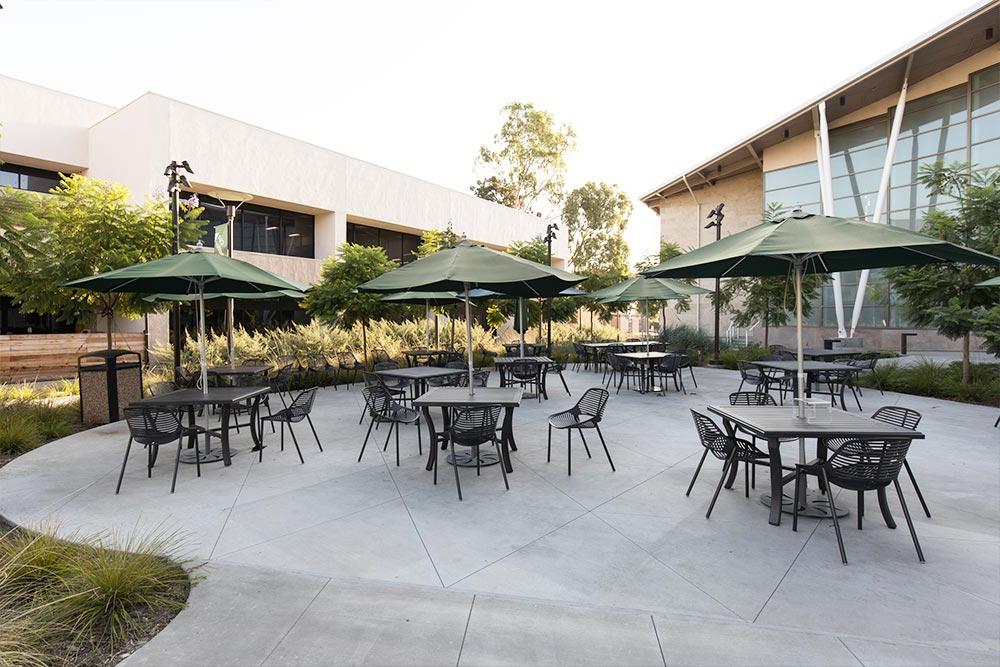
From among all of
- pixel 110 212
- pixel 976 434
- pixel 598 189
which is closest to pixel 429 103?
pixel 598 189

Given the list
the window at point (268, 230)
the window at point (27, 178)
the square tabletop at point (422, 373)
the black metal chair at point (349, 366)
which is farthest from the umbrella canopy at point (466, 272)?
the window at point (27, 178)

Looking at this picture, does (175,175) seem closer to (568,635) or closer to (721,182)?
(568,635)

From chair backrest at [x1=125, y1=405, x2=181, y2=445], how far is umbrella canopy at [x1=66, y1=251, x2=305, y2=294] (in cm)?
144

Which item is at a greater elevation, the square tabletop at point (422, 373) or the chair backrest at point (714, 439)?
the square tabletop at point (422, 373)

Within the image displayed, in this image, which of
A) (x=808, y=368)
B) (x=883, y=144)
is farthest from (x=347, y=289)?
Answer: (x=883, y=144)

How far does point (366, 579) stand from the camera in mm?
3365

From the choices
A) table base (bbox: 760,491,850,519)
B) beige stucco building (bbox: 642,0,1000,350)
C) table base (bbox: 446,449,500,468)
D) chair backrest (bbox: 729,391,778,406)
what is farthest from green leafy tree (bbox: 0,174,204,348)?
beige stucco building (bbox: 642,0,1000,350)

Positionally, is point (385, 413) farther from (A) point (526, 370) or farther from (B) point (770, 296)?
(B) point (770, 296)

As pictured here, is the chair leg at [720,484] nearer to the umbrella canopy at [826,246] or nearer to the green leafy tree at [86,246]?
the umbrella canopy at [826,246]

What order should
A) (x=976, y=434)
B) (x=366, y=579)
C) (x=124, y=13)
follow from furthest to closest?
(x=124, y=13)
(x=976, y=434)
(x=366, y=579)

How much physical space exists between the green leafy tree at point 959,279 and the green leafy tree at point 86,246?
15.3 meters

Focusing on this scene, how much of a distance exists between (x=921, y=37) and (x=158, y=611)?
24.4m

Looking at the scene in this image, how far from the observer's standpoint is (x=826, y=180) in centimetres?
2069

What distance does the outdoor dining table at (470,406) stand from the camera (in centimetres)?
554
